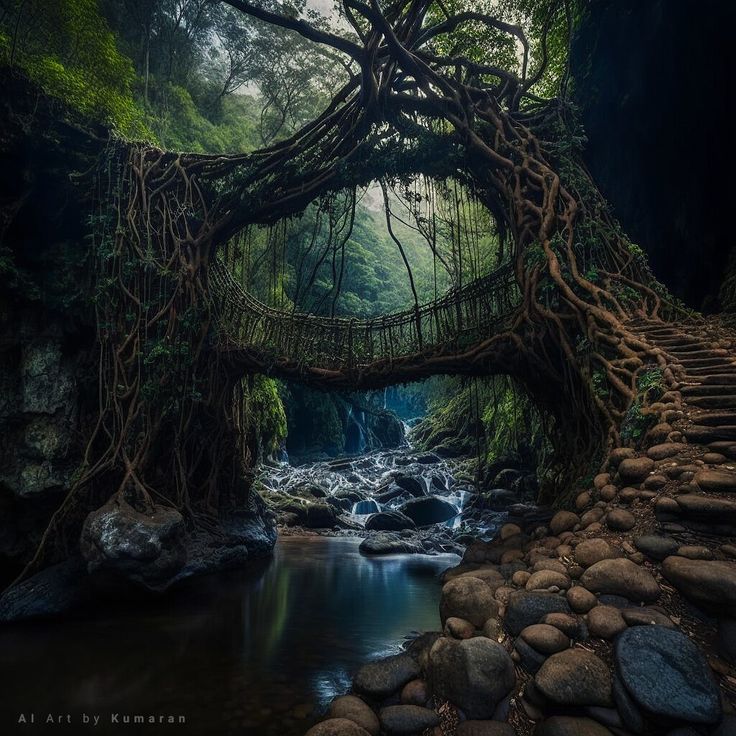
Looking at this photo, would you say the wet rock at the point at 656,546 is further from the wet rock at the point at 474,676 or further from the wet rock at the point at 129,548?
the wet rock at the point at 129,548

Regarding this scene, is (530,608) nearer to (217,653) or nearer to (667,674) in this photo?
(667,674)

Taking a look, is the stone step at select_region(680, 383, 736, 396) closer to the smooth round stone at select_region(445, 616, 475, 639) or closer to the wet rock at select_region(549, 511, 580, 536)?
the wet rock at select_region(549, 511, 580, 536)

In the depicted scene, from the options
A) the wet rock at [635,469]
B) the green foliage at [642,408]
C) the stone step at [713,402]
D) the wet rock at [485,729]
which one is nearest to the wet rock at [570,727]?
the wet rock at [485,729]

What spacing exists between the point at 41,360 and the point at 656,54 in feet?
29.6

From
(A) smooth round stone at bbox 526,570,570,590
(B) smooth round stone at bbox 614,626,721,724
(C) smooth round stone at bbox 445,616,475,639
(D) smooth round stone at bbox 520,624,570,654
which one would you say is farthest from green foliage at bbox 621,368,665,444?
(C) smooth round stone at bbox 445,616,475,639

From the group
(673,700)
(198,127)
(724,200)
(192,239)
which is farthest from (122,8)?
(673,700)

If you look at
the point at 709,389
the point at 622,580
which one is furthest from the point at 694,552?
the point at 709,389

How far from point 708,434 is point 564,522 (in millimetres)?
1123

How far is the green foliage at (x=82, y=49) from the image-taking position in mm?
8070

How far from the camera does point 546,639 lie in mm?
2195

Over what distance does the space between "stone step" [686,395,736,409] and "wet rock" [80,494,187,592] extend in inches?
205

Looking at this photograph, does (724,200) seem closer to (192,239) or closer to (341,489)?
(192,239)

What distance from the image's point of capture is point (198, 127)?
48.8 ft

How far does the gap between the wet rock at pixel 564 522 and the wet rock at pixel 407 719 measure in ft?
5.18
